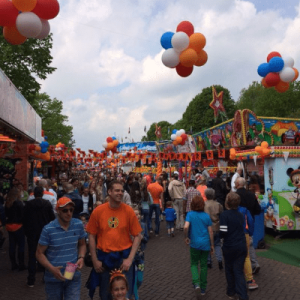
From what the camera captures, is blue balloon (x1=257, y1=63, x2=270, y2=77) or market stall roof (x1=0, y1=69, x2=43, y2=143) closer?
market stall roof (x1=0, y1=69, x2=43, y2=143)

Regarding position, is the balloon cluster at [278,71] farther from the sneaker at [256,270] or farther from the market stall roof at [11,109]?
the market stall roof at [11,109]

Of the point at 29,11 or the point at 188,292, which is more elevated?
the point at 29,11

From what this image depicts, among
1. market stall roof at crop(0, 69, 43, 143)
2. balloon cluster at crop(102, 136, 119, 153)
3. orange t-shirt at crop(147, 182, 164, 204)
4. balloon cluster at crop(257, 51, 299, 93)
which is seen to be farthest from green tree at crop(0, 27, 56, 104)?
balloon cluster at crop(257, 51, 299, 93)

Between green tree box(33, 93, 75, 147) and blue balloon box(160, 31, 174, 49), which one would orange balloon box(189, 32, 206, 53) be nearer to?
blue balloon box(160, 31, 174, 49)

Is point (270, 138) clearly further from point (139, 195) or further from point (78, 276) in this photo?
point (78, 276)

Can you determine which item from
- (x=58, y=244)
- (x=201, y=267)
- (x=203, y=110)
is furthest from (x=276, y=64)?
Answer: (x=203, y=110)

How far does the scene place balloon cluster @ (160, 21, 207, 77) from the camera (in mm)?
6559

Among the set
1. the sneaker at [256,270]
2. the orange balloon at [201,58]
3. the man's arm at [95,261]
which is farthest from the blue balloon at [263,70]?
the man's arm at [95,261]

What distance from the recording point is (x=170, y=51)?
22.0 feet

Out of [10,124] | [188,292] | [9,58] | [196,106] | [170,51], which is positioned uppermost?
[196,106]

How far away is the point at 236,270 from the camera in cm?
496

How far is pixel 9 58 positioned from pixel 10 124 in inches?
449

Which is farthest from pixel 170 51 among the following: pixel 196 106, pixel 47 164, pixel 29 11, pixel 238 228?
pixel 196 106

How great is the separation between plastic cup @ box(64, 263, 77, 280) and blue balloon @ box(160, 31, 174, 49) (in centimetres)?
465
